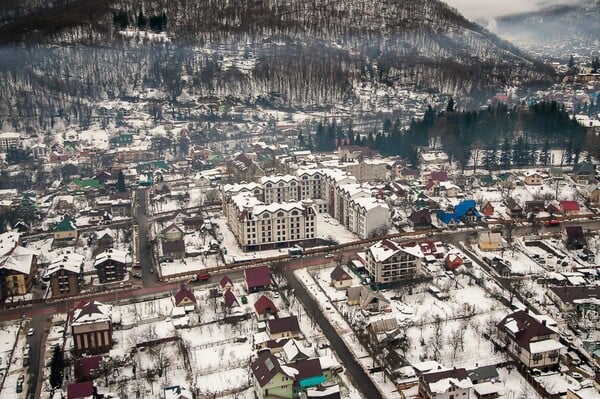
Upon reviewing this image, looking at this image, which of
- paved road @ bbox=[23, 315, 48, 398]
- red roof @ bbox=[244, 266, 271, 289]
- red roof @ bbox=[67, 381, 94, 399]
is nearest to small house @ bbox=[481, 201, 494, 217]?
red roof @ bbox=[244, 266, 271, 289]

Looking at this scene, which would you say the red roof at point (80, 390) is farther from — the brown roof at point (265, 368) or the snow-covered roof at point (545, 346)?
the snow-covered roof at point (545, 346)

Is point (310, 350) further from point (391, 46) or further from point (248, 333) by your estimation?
point (391, 46)

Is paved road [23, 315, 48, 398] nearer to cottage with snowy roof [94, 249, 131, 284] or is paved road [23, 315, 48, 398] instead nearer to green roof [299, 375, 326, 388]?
cottage with snowy roof [94, 249, 131, 284]

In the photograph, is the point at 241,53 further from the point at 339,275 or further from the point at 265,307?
the point at 265,307

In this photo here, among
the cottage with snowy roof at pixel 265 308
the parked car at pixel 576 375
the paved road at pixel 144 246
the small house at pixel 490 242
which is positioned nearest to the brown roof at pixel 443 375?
the parked car at pixel 576 375

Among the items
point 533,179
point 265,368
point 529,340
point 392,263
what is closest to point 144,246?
point 392,263

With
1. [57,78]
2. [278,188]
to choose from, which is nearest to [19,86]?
[57,78]
